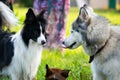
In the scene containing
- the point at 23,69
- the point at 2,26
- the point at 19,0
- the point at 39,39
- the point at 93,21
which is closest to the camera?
the point at 93,21

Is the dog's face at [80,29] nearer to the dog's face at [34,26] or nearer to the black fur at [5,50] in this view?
the dog's face at [34,26]

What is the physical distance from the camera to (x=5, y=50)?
7.29 metres

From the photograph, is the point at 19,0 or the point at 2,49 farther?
the point at 19,0

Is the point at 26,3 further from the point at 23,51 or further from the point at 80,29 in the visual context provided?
the point at 80,29

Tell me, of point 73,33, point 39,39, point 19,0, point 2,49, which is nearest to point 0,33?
point 2,49

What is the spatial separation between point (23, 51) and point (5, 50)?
0.28 m

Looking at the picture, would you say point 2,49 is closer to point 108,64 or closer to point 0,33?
point 0,33

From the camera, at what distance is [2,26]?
25.9 ft

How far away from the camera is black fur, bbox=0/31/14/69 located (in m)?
7.26

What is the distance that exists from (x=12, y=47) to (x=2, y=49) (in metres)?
0.21

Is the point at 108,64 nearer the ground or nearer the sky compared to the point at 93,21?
nearer the ground

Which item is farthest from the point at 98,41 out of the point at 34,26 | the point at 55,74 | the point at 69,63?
the point at 69,63

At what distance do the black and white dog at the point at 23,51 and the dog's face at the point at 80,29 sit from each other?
65cm

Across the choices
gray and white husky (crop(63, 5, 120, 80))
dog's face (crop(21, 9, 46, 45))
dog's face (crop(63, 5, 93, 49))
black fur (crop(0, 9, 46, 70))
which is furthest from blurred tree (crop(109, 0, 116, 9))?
dog's face (crop(63, 5, 93, 49))
